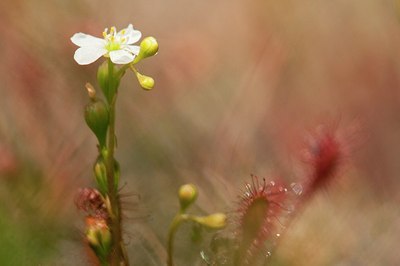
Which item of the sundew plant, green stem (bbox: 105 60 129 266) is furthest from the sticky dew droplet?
green stem (bbox: 105 60 129 266)

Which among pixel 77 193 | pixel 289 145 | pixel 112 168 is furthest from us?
pixel 289 145

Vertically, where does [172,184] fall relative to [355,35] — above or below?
below

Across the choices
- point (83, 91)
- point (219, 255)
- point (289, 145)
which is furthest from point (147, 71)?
point (219, 255)

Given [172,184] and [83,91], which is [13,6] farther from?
[172,184]

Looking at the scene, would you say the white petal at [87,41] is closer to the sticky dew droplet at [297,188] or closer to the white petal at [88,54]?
the white petal at [88,54]

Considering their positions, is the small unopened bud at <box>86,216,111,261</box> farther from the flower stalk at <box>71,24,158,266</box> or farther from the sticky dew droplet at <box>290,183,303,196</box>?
the sticky dew droplet at <box>290,183,303,196</box>

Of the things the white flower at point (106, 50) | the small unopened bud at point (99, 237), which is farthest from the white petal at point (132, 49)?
the small unopened bud at point (99, 237)

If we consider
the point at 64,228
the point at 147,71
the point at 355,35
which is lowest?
the point at 64,228

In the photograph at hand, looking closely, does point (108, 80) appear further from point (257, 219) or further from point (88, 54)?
point (257, 219)
